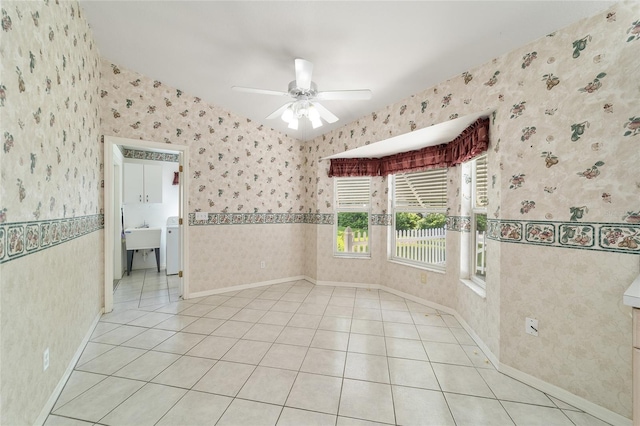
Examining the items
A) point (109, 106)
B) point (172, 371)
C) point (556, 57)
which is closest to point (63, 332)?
point (172, 371)

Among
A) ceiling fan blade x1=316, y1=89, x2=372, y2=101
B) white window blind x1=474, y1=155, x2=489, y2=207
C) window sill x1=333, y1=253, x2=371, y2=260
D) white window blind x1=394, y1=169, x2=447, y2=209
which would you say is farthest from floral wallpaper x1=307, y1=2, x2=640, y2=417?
window sill x1=333, y1=253, x2=371, y2=260

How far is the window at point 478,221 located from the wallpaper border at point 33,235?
11.4ft

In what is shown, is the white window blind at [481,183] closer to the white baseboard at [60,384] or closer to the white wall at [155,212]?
the white baseboard at [60,384]

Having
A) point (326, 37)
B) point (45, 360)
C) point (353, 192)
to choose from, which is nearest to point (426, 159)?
point (353, 192)

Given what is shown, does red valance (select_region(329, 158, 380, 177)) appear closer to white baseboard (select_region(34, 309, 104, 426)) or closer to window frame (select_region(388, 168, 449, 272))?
window frame (select_region(388, 168, 449, 272))

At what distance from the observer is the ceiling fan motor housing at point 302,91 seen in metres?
2.24

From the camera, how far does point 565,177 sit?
175 centimetres

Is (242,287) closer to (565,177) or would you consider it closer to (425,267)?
(425,267)

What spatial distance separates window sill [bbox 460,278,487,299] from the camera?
244cm

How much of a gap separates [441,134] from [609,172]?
151 cm

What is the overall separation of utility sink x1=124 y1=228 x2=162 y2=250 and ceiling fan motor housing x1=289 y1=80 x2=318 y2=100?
4.13 metres

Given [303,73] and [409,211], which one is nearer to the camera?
[303,73]

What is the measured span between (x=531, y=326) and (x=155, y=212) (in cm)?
610

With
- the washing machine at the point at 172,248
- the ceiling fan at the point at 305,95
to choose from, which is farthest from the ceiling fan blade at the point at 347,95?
the washing machine at the point at 172,248
